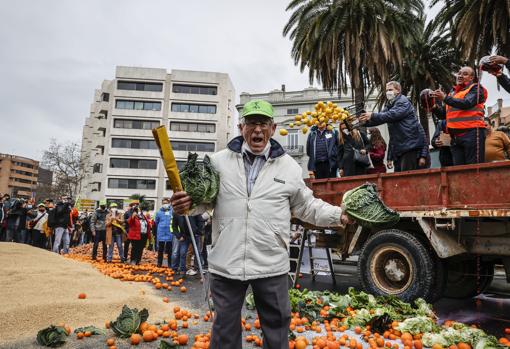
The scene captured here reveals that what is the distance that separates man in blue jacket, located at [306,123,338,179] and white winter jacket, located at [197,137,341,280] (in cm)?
573

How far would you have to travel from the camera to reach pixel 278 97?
155 ft

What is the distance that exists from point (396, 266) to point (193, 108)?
2358 inches

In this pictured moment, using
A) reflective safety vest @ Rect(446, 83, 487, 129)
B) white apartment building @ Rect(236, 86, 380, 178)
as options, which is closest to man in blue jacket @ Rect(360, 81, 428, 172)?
reflective safety vest @ Rect(446, 83, 487, 129)

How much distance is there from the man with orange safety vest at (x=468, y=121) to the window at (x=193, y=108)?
5828 centimetres

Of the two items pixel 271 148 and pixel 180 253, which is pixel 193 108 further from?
pixel 271 148

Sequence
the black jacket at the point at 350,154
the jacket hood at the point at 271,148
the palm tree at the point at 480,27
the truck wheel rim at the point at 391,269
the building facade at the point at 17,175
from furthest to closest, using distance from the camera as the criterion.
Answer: the building facade at the point at 17,175, the palm tree at the point at 480,27, the black jacket at the point at 350,154, the truck wheel rim at the point at 391,269, the jacket hood at the point at 271,148

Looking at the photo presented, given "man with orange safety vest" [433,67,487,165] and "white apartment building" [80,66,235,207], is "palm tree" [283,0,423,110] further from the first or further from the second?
"white apartment building" [80,66,235,207]

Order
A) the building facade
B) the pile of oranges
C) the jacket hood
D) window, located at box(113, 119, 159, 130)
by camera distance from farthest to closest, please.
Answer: the building facade
window, located at box(113, 119, 159, 130)
the pile of oranges
the jacket hood

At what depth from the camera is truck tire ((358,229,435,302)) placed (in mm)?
5414

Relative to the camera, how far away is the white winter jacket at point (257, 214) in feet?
8.82

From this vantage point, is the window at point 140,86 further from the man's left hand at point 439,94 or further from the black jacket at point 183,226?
the man's left hand at point 439,94

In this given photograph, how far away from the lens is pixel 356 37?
1673 centimetres

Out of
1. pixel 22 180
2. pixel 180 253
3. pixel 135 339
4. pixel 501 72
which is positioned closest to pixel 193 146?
pixel 180 253

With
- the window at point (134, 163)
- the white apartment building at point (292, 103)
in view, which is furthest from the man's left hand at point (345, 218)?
the window at point (134, 163)
